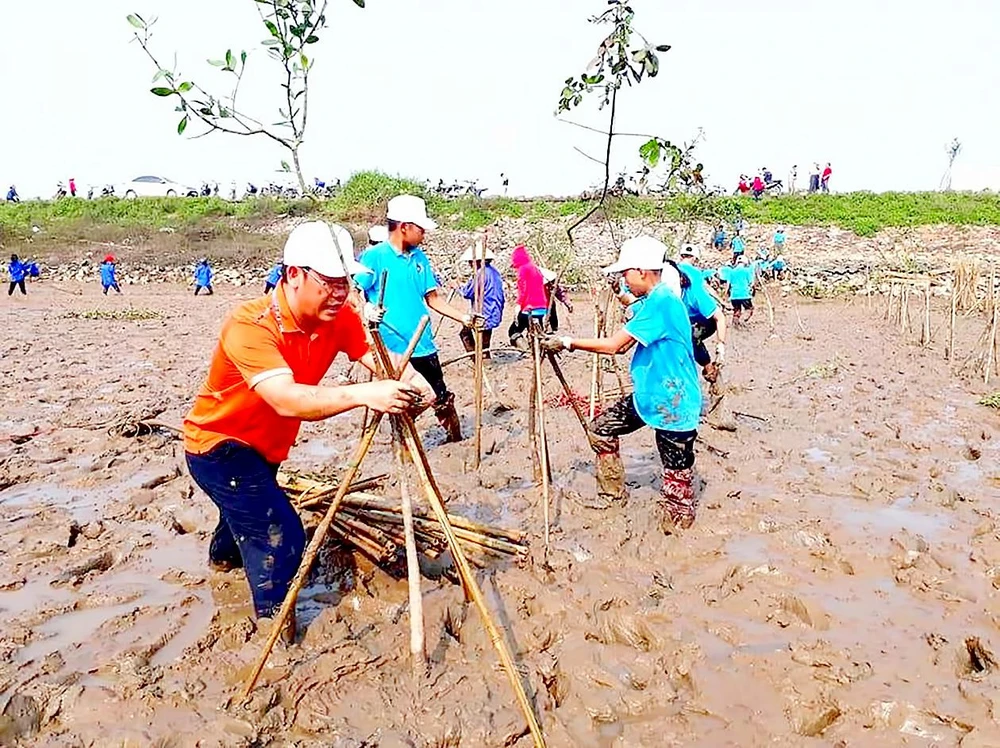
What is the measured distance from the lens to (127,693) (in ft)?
10.3

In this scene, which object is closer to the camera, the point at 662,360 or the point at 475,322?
the point at 662,360

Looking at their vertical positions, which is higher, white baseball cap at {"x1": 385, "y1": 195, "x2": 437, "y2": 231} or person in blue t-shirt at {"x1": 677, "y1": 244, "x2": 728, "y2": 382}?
white baseball cap at {"x1": 385, "y1": 195, "x2": 437, "y2": 231}

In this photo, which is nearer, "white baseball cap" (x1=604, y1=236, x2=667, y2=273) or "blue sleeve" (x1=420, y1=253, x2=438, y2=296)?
Result: "white baseball cap" (x1=604, y1=236, x2=667, y2=273)

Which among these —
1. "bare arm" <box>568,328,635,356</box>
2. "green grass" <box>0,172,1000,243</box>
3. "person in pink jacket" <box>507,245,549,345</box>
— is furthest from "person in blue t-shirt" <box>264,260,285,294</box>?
Result: "green grass" <box>0,172,1000,243</box>

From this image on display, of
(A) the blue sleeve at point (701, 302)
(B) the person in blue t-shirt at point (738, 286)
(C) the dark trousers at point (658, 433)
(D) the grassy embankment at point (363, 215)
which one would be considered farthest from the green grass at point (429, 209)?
(C) the dark trousers at point (658, 433)

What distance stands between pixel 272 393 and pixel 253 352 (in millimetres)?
195

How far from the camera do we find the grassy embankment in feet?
92.8

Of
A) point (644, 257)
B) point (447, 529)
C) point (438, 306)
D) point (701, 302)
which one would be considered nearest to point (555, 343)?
point (644, 257)

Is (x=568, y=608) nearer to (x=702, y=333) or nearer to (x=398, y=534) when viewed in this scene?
(x=398, y=534)

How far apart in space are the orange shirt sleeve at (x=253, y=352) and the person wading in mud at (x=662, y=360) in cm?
199

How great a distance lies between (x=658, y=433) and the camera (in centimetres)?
497

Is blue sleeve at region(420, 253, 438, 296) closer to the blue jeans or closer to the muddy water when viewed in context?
the muddy water

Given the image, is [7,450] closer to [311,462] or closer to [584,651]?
[311,462]

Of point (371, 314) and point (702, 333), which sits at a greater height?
point (371, 314)
